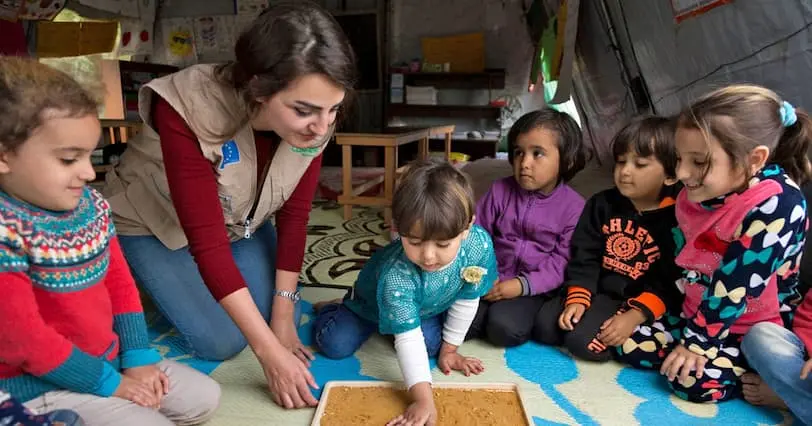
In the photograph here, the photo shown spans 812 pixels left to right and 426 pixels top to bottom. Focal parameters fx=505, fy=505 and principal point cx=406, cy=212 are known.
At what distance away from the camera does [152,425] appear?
27.3 inches

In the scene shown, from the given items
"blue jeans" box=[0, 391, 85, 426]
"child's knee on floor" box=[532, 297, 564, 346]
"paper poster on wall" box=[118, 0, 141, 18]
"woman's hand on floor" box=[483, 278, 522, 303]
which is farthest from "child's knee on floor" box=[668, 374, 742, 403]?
"paper poster on wall" box=[118, 0, 141, 18]

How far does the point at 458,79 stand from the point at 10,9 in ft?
9.60

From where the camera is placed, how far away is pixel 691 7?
4.09ft

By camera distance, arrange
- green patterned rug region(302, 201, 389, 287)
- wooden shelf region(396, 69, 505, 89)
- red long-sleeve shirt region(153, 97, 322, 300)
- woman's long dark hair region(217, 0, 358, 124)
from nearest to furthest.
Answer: woman's long dark hair region(217, 0, 358, 124), red long-sleeve shirt region(153, 97, 322, 300), green patterned rug region(302, 201, 389, 287), wooden shelf region(396, 69, 505, 89)

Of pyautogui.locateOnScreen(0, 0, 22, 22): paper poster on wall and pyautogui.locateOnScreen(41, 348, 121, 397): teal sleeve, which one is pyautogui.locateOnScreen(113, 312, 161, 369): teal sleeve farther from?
pyautogui.locateOnScreen(0, 0, 22, 22): paper poster on wall

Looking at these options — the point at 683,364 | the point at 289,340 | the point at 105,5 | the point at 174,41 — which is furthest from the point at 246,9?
the point at 683,364

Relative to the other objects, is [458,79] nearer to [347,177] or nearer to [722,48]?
[347,177]

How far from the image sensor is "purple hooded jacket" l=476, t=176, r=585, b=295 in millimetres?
1210

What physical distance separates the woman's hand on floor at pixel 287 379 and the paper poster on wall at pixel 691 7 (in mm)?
1158

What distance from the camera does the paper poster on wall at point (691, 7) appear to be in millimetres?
1141

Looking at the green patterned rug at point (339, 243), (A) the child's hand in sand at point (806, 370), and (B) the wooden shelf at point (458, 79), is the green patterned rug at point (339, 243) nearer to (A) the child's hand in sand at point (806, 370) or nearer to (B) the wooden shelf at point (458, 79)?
(A) the child's hand in sand at point (806, 370)

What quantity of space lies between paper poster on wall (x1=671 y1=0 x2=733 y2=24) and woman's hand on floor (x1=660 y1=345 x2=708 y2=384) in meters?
0.75

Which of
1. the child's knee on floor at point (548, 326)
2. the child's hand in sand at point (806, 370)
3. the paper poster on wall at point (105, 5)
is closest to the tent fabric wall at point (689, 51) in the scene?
the child's hand in sand at point (806, 370)

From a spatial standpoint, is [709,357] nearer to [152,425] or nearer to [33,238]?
[152,425]
